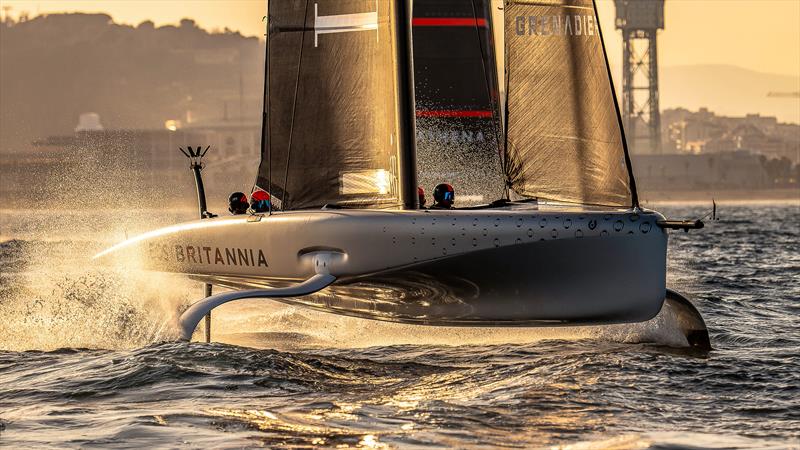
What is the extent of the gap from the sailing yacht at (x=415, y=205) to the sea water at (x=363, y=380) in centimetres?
→ 53

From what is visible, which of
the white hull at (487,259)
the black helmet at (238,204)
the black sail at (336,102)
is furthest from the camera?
the black helmet at (238,204)

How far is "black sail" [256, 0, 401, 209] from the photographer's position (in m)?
12.5

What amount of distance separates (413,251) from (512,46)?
2.29 metres

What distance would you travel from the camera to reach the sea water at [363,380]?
28.3 ft

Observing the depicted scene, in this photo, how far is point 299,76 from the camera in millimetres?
13070

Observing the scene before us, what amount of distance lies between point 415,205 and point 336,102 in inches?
50.2

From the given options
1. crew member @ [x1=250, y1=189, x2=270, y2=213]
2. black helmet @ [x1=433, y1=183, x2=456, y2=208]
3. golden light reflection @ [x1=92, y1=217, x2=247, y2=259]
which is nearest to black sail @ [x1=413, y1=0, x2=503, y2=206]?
black helmet @ [x1=433, y1=183, x2=456, y2=208]

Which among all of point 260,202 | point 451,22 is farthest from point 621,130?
point 451,22

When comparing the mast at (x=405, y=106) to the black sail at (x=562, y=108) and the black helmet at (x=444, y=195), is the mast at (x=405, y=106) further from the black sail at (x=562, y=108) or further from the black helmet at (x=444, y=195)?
the black sail at (x=562, y=108)

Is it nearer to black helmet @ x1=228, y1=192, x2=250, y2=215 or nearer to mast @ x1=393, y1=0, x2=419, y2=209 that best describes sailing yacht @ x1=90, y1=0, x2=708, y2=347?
mast @ x1=393, y1=0, x2=419, y2=209

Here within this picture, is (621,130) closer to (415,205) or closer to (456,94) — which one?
(415,205)

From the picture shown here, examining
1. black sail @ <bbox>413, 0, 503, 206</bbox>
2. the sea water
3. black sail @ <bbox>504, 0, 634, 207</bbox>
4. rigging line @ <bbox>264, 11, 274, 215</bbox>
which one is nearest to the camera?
the sea water

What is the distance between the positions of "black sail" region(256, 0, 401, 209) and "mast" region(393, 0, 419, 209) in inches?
2.2

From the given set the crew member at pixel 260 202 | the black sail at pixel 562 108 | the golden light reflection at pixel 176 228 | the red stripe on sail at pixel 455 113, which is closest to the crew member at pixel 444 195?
the black sail at pixel 562 108
